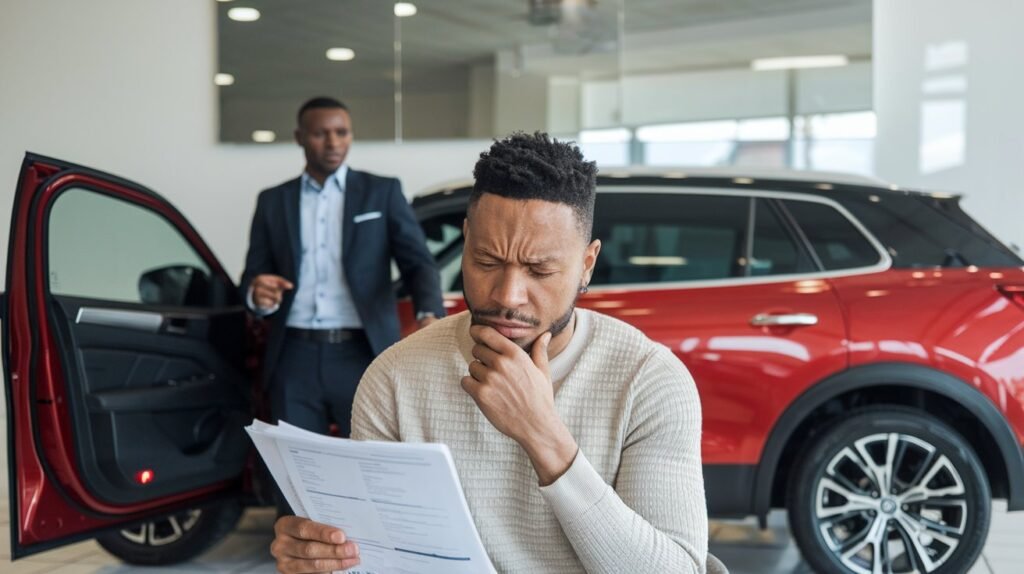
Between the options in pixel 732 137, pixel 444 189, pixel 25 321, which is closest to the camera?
pixel 25 321

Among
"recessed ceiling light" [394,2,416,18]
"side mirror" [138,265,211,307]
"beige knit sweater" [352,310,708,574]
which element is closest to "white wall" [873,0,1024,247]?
"recessed ceiling light" [394,2,416,18]

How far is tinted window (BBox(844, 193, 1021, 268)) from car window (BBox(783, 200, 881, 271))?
50 mm

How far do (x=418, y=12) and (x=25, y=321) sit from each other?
11.9ft

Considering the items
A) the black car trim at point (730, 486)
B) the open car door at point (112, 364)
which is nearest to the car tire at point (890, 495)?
the black car trim at point (730, 486)

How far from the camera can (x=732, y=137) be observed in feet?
20.3

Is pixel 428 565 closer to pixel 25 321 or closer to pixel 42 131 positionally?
pixel 25 321

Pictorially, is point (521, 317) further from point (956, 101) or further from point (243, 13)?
point (243, 13)

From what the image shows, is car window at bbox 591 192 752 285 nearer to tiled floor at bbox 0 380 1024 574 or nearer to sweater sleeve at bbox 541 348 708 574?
tiled floor at bbox 0 380 1024 574

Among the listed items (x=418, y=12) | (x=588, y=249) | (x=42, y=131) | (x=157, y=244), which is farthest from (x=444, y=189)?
(x=42, y=131)

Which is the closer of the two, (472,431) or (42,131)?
(472,431)

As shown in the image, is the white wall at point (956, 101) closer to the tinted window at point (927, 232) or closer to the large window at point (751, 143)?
the large window at point (751, 143)

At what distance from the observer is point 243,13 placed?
6688 millimetres

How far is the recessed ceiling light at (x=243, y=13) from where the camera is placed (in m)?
6.67

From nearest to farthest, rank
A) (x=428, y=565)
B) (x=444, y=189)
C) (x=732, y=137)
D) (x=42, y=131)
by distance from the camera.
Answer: (x=428, y=565) < (x=444, y=189) < (x=732, y=137) < (x=42, y=131)
